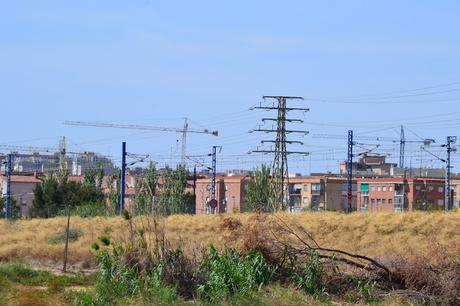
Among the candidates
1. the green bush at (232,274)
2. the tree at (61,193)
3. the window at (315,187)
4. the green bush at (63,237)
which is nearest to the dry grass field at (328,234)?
the green bush at (63,237)

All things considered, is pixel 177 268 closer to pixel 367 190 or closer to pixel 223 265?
pixel 223 265

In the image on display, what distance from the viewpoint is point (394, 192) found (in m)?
126

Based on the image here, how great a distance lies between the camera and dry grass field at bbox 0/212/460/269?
36344 mm

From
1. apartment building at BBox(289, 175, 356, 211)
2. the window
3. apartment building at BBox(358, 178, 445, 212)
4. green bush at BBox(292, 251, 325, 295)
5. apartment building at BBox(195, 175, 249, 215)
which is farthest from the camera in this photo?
the window

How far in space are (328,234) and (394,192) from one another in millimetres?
87520

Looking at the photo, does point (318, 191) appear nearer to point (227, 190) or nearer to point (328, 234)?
point (227, 190)

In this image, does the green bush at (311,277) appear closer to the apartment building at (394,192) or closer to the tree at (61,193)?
the tree at (61,193)

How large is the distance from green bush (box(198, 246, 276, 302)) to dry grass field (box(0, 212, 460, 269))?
526 inches

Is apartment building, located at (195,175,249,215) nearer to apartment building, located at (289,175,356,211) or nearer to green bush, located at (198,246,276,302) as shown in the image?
apartment building, located at (289,175,356,211)

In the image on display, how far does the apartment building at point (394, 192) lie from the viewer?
12040 centimetres

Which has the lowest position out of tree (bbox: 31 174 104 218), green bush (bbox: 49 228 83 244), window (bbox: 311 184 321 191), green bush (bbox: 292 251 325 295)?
green bush (bbox: 49 228 83 244)

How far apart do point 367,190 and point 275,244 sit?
110 m

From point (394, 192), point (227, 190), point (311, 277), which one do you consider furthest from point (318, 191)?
point (311, 277)

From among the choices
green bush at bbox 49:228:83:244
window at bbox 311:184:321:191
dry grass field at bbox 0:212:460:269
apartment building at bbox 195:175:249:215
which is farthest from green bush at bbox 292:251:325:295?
window at bbox 311:184:321:191
